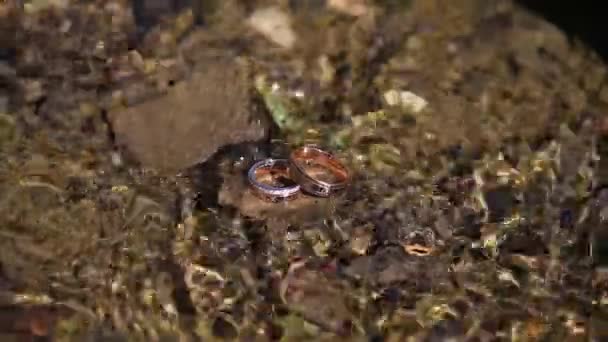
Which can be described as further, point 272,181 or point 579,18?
point 579,18

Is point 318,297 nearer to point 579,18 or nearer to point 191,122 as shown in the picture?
point 191,122

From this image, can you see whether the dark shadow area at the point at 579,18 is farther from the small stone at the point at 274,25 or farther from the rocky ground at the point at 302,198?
the small stone at the point at 274,25

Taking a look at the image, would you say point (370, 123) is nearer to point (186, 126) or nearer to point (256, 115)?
point (256, 115)

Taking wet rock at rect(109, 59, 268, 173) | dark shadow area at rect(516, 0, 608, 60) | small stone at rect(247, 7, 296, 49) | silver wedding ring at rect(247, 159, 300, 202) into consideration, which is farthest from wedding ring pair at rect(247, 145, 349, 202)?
dark shadow area at rect(516, 0, 608, 60)

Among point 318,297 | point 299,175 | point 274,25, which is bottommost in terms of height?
point 318,297

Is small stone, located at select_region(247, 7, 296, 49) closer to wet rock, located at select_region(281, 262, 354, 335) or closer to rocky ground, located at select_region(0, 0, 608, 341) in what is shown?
rocky ground, located at select_region(0, 0, 608, 341)

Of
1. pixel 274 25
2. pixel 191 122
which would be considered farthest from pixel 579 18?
pixel 191 122
